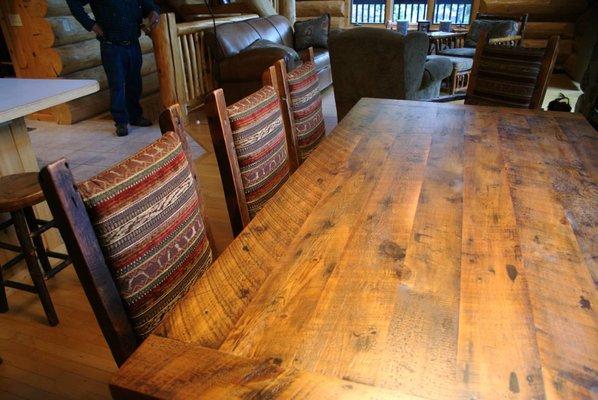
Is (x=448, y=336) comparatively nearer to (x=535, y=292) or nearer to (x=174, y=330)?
(x=535, y=292)

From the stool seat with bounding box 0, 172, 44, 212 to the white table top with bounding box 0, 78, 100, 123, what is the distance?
277mm

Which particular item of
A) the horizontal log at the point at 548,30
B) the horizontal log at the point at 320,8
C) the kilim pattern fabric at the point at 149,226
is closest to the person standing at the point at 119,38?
the kilim pattern fabric at the point at 149,226

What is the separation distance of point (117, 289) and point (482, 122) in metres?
1.61

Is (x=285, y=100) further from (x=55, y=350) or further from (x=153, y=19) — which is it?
(x=153, y=19)

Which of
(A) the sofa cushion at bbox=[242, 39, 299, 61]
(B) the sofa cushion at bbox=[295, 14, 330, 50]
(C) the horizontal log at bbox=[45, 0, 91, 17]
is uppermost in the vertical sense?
(C) the horizontal log at bbox=[45, 0, 91, 17]

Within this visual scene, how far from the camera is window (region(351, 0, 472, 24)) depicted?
7.12 meters

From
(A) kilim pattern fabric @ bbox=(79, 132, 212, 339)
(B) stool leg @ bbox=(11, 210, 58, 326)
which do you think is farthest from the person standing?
(A) kilim pattern fabric @ bbox=(79, 132, 212, 339)

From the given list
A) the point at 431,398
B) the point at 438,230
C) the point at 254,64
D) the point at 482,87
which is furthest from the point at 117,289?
the point at 254,64

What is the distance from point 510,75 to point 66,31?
14.0 ft

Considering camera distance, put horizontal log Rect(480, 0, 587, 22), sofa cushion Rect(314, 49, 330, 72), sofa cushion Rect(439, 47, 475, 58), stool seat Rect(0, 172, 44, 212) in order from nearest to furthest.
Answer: stool seat Rect(0, 172, 44, 212), sofa cushion Rect(314, 49, 330, 72), sofa cushion Rect(439, 47, 475, 58), horizontal log Rect(480, 0, 587, 22)

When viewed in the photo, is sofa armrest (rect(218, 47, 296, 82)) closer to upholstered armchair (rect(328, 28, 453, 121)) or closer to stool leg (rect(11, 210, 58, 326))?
upholstered armchair (rect(328, 28, 453, 121))

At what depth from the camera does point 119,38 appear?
3.96 metres

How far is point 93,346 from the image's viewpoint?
169 cm

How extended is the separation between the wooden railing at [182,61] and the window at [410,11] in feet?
11.0
